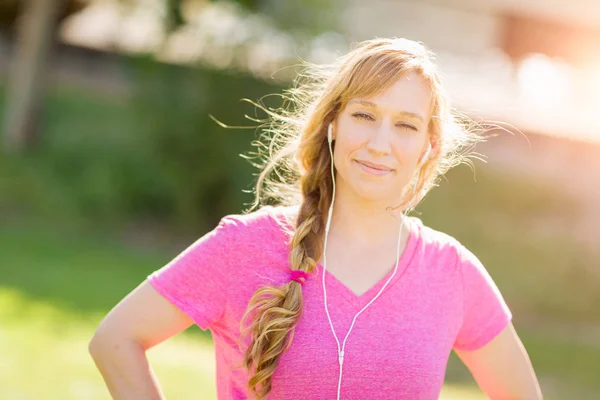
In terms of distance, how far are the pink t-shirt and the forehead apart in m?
0.42

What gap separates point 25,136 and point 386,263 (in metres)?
10.8

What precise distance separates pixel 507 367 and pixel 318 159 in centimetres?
83

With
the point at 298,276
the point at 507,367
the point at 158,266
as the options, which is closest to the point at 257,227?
the point at 298,276

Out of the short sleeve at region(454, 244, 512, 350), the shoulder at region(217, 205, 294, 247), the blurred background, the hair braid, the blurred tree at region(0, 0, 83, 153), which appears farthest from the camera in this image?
the blurred tree at region(0, 0, 83, 153)

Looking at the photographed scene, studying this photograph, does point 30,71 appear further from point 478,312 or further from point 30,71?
point 478,312

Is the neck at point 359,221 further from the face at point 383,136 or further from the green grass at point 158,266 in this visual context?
the green grass at point 158,266

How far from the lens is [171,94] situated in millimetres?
10578

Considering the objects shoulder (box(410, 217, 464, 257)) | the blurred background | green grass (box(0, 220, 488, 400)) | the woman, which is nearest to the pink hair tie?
the woman

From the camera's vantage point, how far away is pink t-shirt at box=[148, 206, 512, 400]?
2324 mm

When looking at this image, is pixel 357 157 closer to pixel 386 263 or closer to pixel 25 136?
pixel 386 263

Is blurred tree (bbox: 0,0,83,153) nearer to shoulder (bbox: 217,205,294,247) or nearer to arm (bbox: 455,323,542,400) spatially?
shoulder (bbox: 217,205,294,247)

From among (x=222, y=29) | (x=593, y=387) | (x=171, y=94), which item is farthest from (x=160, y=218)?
(x=593, y=387)

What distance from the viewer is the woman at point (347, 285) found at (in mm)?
2334

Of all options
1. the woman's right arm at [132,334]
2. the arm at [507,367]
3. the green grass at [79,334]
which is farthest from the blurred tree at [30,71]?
the arm at [507,367]
